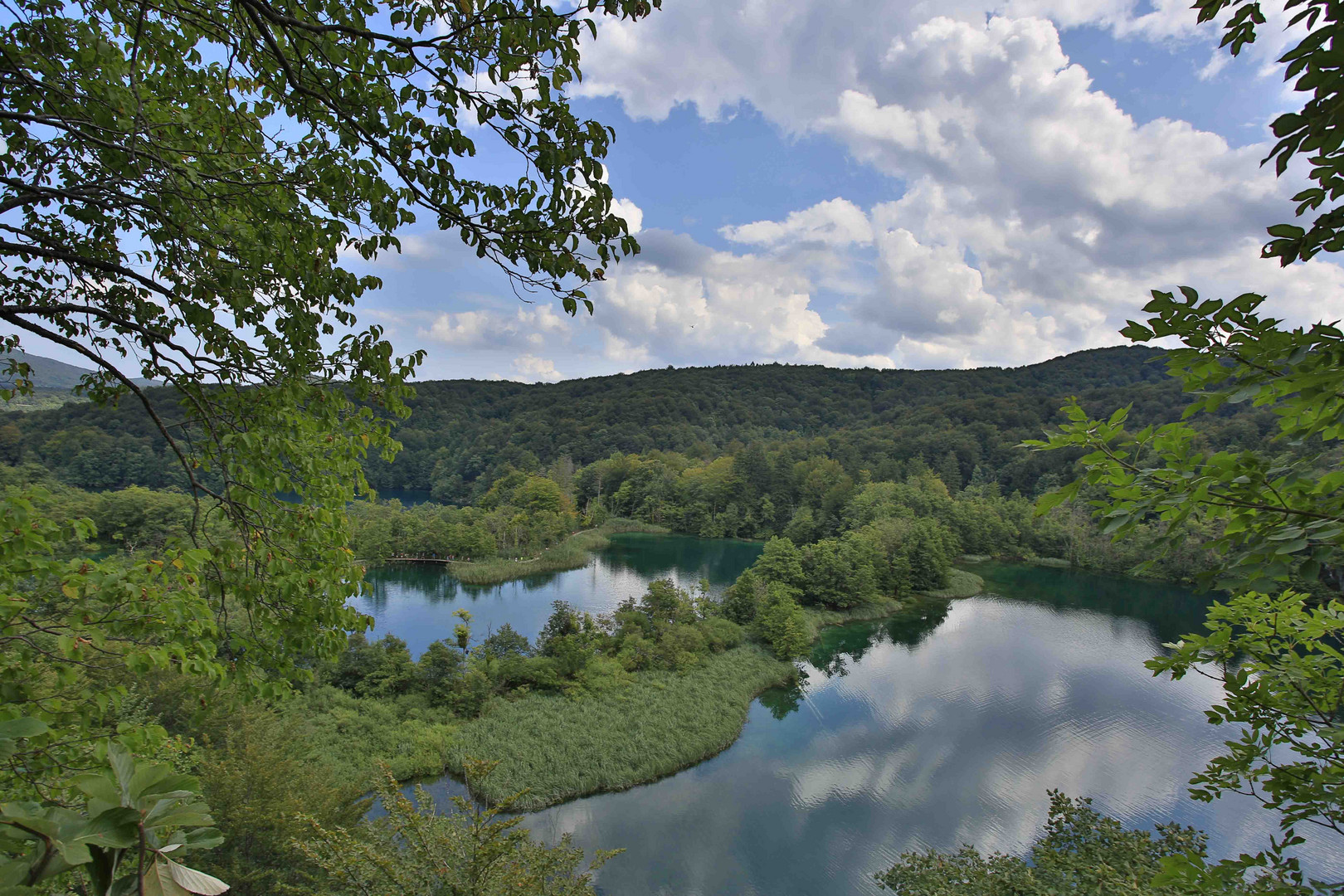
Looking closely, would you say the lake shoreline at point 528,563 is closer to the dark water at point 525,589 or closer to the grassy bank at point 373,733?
the dark water at point 525,589

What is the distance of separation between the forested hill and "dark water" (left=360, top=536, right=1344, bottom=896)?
609 inches

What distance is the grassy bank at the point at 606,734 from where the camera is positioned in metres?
9.77

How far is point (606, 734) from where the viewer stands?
1104cm

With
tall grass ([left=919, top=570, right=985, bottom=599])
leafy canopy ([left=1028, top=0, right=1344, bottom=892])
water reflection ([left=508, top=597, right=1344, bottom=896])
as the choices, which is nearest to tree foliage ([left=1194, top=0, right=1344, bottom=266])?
leafy canopy ([left=1028, top=0, right=1344, bottom=892])

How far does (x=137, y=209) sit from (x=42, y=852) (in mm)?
2471

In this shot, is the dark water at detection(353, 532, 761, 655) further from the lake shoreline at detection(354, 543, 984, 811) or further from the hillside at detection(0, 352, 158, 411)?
the hillside at detection(0, 352, 158, 411)

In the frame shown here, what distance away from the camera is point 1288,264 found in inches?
51.2

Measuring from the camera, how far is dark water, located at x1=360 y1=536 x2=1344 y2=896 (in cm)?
863

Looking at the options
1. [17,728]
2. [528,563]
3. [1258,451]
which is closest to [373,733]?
[17,728]

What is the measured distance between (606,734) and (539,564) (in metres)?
17.1

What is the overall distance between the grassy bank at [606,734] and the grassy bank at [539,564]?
13.5 meters

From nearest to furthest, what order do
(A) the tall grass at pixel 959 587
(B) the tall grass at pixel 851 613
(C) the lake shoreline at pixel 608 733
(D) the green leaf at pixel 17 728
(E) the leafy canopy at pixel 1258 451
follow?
(D) the green leaf at pixel 17 728
(E) the leafy canopy at pixel 1258 451
(C) the lake shoreline at pixel 608 733
(B) the tall grass at pixel 851 613
(A) the tall grass at pixel 959 587

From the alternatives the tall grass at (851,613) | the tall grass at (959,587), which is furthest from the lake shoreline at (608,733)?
the tall grass at (959,587)

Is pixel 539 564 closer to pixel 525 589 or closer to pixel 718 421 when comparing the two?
pixel 525 589
